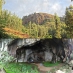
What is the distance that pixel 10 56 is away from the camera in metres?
3.62

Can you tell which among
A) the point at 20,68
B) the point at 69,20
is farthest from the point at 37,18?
the point at 20,68

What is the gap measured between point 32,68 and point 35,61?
0.53ft

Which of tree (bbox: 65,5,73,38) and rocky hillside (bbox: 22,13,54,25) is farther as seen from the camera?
rocky hillside (bbox: 22,13,54,25)

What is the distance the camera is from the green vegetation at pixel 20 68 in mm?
3482

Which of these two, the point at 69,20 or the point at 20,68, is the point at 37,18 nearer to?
the point at 69,20

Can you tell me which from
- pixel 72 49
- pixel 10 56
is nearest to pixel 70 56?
pixel 72 49

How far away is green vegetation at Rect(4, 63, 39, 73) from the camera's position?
3482 millimetres

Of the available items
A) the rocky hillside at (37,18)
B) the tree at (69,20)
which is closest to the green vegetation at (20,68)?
the tree at (69,20)

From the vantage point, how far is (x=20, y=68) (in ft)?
11.6

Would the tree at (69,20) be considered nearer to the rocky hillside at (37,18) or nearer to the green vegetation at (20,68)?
the green vegetation at (20,68)

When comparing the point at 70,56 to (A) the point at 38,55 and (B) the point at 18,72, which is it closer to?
(A) the point at 38,55

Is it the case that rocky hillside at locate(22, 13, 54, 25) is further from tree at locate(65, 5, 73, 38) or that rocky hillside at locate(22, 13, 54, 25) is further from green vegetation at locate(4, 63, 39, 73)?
green vegetation at locate(4, 63, 39, 73)

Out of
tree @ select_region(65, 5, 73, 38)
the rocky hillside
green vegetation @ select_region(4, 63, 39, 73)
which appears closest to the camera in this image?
green vegetation @ select_region(4, 63, 39, 73)

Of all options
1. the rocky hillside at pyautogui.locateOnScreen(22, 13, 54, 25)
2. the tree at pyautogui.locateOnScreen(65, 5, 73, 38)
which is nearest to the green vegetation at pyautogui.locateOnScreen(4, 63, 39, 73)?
the tree at pyautogui.locateOnScreen(65, 5, 73, 38)
